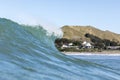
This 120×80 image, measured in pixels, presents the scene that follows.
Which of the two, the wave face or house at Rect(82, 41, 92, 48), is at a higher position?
house at Rect(82, 41, 92, 48)

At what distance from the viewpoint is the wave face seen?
32.7 feet

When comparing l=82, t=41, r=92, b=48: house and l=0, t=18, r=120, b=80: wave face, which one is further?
l=82, t=41, r=92, b=48: house


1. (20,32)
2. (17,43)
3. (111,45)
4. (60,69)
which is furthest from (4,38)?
(111,45)

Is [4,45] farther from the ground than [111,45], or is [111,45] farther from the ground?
[111,45]

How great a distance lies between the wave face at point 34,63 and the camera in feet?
32.7

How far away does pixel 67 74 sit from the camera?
10805mm

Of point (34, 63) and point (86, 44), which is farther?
point (86, 44)

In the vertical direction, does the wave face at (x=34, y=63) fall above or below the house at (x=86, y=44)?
below

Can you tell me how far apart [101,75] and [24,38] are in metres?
3.93

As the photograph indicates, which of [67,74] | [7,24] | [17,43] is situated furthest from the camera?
[7,24]

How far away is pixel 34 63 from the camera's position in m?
11.2

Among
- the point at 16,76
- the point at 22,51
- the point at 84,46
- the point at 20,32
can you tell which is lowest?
the point at 16,76

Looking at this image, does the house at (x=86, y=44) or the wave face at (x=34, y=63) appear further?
the house at (x=86, y=44)

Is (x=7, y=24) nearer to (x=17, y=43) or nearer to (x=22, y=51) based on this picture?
(x=17, y=43)
